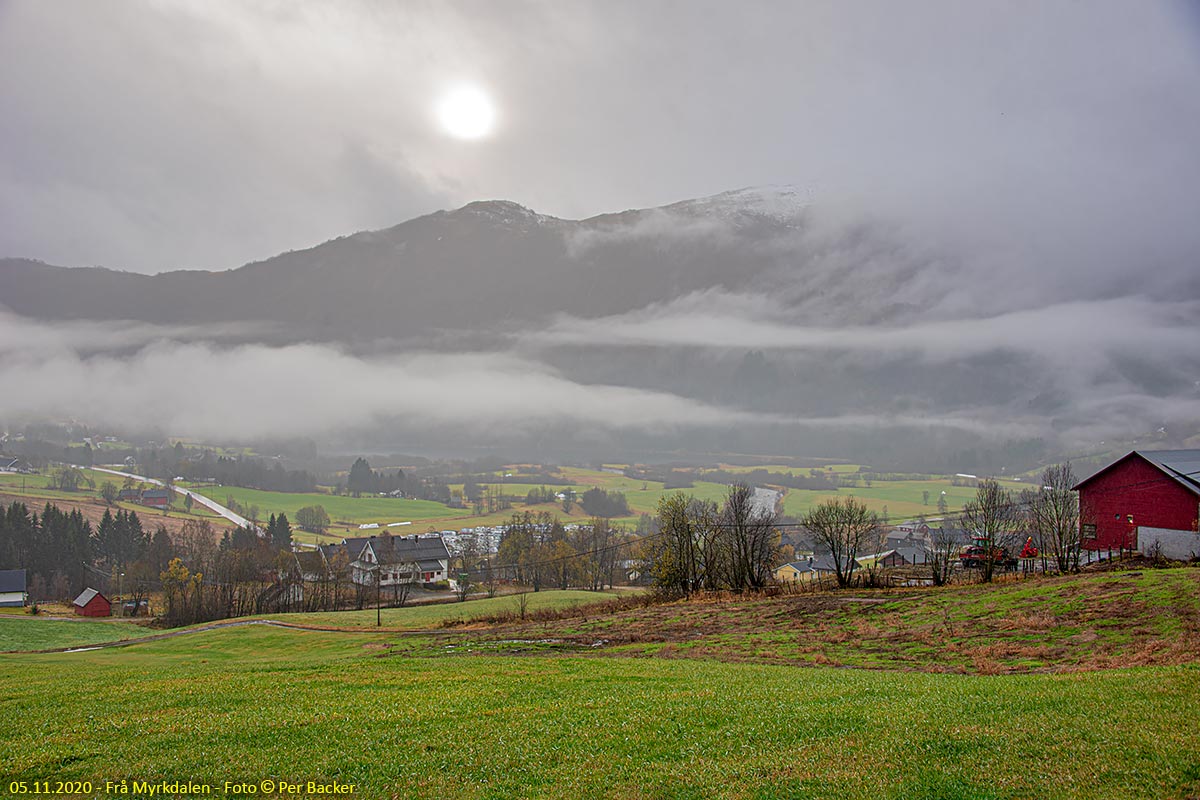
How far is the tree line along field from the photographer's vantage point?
10.5 m

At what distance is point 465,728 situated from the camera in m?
14.1

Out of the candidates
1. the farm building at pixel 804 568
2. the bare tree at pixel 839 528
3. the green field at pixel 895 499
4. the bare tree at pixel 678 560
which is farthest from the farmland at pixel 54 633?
the green field at pixel 895 499

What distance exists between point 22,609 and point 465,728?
110 meters

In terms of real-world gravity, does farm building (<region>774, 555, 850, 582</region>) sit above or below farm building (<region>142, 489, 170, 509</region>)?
below

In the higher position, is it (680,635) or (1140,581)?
(1140,581)

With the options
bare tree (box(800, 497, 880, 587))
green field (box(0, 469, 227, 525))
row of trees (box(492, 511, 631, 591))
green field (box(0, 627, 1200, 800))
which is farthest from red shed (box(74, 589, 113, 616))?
bare tree (box(800, 497, 880, 587))

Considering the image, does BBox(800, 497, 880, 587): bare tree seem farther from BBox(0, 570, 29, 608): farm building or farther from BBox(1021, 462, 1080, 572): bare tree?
BBox(0, 570, 29, 608): farm building

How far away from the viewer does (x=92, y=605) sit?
3573 inches

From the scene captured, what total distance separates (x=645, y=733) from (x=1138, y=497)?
56379 mm

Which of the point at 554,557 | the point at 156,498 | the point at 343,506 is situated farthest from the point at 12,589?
the point at 156,498

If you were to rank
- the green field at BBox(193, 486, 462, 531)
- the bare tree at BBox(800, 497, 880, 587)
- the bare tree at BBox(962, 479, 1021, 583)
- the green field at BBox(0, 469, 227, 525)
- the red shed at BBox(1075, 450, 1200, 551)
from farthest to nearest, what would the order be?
the green field at BBox(193, 486, 462, 531) → the green field at BBox(0, 469, 227, 525) → the bare tree at BBox(800, 497, 880, 587) → the red shed at BBox(1075, 450, 1200, 551) → the bare tree at BBox(962, 479, 1021, 583)

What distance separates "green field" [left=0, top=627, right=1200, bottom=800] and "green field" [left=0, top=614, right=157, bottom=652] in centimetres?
4289

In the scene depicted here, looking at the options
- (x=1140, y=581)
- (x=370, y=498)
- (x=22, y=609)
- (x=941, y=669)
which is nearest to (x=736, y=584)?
(x=1140, y=581)

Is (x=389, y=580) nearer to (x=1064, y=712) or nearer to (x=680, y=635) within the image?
(x=680, y=635)
